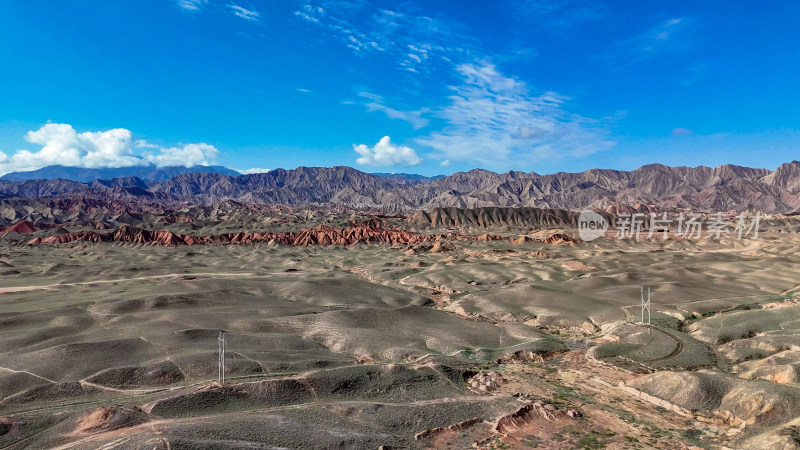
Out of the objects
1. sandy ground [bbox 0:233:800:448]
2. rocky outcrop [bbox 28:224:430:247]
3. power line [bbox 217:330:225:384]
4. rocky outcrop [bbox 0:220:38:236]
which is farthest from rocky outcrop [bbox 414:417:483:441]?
rocky outcrop [bbox 0:220:38:236]

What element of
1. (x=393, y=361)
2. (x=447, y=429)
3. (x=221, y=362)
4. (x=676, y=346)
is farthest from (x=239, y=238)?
(x=447, y=429)

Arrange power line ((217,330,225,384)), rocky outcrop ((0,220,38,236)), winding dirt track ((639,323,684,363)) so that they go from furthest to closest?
rocky outcrop ((0,220,38,236)), winding dirt track ((639,323,684,363)), power line ((217,330,225,384))

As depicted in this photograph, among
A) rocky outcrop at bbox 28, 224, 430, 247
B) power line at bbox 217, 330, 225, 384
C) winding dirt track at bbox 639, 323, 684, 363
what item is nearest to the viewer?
power line at bbox 217, 330, 225, 384

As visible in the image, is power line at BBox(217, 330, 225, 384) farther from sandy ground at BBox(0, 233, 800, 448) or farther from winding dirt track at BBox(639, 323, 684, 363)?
winding dirt track at BBox(639, 323, 684, 363)

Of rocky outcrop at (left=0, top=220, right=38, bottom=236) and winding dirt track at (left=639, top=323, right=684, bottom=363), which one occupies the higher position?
rocky outcrop at (left=0, top=220, right=38, bottom=236)

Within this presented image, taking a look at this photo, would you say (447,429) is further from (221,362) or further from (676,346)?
(676,346)

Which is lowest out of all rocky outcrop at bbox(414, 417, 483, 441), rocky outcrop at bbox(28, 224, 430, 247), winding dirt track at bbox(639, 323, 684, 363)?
rocky outcrop at bbox(414, 417, 483, 441)

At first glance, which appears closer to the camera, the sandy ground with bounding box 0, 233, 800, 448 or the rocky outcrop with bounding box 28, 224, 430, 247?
the sandy ground with bounding box 0, 233, 800, 448

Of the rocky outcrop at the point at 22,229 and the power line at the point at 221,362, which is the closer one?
the power line at the point at 221,362

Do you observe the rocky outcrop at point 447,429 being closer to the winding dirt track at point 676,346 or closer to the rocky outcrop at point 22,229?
the winding dirt track at point 676,346

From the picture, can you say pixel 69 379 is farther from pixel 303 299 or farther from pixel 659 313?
pixel 659 313

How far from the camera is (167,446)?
63.5 feet

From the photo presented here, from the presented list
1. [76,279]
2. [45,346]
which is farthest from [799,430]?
[76,279]

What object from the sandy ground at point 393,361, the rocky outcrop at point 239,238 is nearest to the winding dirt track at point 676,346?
the sandy ground at point 393,361
